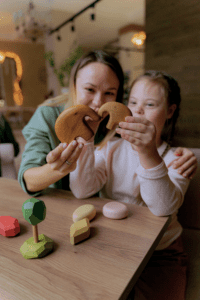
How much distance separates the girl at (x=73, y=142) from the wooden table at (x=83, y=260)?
0.44 feet

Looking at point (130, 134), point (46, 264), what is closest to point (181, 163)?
point (130, 134)

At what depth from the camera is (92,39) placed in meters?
7.70

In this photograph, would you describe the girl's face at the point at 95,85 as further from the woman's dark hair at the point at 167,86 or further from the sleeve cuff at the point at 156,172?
the sleeve cuff at the point at 156,172

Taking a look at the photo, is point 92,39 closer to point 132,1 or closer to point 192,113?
point 132,1

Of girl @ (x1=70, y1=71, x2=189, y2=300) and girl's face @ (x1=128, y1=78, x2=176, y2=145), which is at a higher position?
girl's face @ (x1=128, y1=78, x2=176, y2=145)

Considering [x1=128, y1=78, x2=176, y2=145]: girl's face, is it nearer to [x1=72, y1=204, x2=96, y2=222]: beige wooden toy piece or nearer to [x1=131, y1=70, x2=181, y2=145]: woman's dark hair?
[x1=131, y1=70, x2=181, y2=145]: woman's dark hair

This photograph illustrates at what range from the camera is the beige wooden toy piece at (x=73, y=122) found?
2.17 ft

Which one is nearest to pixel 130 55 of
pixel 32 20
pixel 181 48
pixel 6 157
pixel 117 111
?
pixel 32 20

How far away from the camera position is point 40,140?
100 cm

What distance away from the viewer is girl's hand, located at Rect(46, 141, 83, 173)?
69 cm

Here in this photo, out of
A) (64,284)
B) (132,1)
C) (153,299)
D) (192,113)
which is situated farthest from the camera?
(132,1)

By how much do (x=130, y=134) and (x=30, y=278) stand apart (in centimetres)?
43

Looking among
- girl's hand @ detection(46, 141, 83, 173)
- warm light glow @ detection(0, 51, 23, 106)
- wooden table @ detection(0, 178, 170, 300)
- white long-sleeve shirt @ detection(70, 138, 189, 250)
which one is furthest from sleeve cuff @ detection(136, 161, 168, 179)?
warm light glow @ detection(0, 51, 23, 106)

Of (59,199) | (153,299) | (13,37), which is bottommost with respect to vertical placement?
(153,299)
